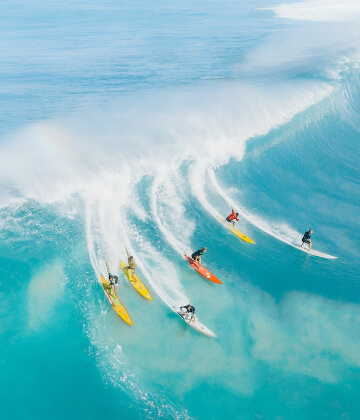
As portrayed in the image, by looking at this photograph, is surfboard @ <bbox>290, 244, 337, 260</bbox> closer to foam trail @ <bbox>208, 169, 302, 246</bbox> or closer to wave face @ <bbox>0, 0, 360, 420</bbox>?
wave face @ <bbox>0, 0, 360, 420</bbox>

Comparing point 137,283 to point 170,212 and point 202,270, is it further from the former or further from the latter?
point 170,212

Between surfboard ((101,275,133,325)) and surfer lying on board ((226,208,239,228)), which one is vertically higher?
surfer lying on board ((226,208,239,228))

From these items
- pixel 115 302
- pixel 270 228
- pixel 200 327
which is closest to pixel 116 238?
pixel 115 302

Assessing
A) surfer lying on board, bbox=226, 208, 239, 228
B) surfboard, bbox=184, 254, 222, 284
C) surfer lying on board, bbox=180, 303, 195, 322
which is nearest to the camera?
surfer lying on board, bbox=180, 303, 195, 322

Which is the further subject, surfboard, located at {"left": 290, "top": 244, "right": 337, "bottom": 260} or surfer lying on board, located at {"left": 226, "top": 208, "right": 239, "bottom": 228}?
surfer lying on board, located at {"left": 226, "top": 208, "right": 239, "bottom": 228}

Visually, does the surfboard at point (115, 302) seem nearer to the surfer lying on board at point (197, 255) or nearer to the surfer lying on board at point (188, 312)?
the surfer lying on board at point (188, 312)

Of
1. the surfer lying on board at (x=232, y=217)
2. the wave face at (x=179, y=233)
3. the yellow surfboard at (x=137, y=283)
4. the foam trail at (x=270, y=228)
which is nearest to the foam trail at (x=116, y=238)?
the wave face at (x=179, y=233)

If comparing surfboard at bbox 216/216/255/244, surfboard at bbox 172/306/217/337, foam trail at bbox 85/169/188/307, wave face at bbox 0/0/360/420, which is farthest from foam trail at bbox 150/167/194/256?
surfboard at bbox 172/306/217/337
